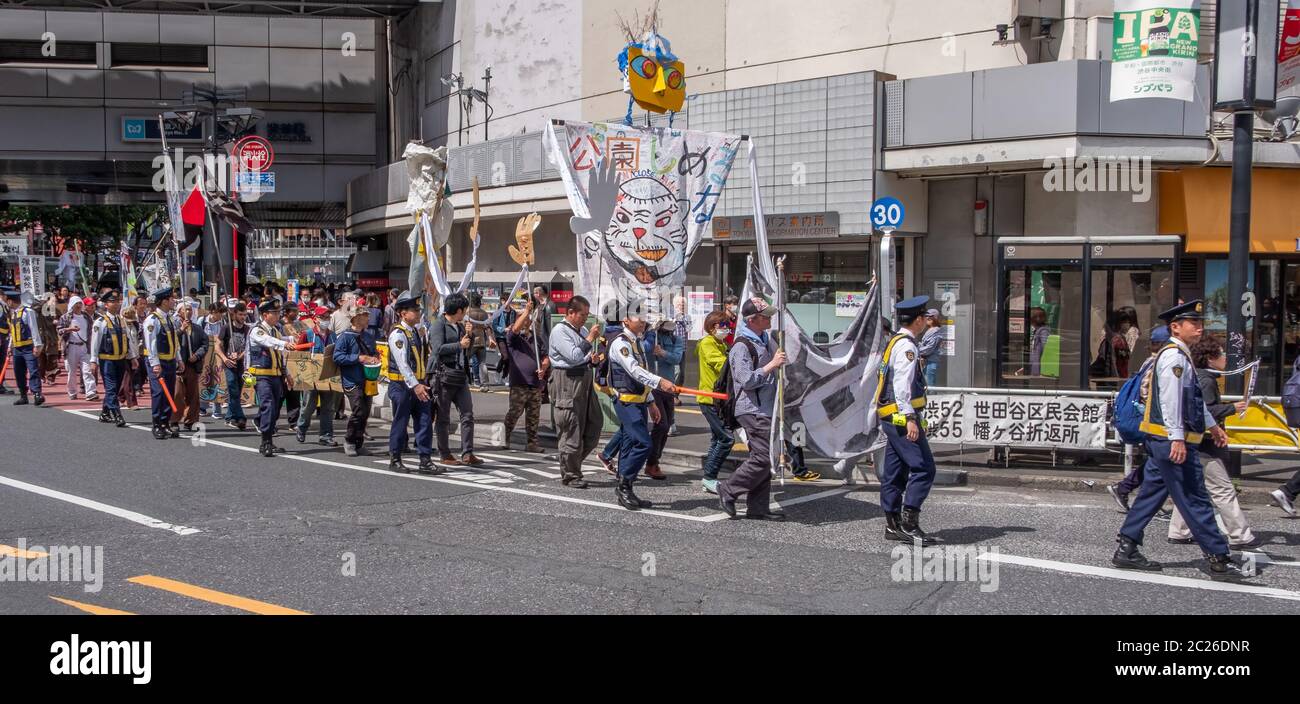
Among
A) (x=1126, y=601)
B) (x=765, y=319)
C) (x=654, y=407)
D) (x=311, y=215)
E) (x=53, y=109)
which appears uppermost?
(x=53, y=109)

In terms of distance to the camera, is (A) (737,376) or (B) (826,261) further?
(B) (826,261)

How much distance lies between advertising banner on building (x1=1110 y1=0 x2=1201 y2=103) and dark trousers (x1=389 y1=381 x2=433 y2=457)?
8.42 m

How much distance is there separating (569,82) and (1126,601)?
17.5 meters

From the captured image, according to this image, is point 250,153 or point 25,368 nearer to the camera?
point 25,368

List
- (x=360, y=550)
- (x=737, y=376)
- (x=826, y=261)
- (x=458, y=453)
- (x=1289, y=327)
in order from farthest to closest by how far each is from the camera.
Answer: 1. (x=826, y=261)
2. (x=1289, y=327)
3. (x=458, y=453)
4. (x=737, y=376)
5. (x=360, y=550)

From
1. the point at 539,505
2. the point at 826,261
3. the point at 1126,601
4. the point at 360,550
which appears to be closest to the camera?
the point at 1126,601

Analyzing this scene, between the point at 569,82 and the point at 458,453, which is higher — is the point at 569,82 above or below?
above

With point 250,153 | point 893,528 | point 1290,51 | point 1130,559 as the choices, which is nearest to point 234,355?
point 893,528

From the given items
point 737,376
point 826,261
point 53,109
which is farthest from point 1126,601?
point 53,109

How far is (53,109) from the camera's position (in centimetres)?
3294

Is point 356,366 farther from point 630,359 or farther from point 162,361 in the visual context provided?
point 630,359

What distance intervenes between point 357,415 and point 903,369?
6.80 meters

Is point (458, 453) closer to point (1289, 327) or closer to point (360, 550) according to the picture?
point (360, 550)

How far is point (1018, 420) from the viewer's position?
36.4 feet
